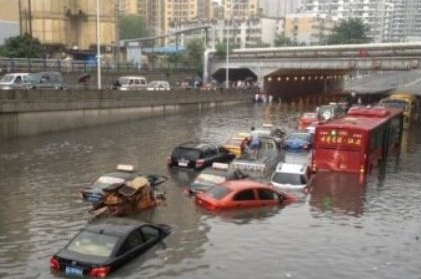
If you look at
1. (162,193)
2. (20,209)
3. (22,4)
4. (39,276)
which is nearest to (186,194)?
(162,193)

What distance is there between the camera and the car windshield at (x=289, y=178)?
28469 mm

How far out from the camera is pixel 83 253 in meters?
16.6

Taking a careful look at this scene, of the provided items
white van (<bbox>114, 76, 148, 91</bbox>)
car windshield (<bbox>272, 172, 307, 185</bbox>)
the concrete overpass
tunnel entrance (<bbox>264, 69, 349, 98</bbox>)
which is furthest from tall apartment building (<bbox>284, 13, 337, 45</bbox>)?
car windshield (<bbox>272, 172, 307, 185</bbox>)

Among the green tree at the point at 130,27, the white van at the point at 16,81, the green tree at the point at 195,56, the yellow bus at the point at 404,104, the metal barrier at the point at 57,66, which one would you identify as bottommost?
the yellow bus at the point at 404,104

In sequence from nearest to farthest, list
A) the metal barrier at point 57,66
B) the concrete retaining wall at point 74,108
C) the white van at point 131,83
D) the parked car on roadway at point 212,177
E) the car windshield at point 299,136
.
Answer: the parked car on roadway at point 212,177 → the car windshield at point 299,136 → the concrete retaining wall at point 74,108 → the metal barrier at point 57,66 → the white van at point 131,83

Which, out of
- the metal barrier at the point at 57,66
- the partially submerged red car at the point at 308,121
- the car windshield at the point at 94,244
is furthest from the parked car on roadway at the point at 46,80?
the car windshield at the point at 94,244

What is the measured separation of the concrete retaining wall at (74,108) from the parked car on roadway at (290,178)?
70.5 feet

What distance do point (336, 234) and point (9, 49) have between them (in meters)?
55.0

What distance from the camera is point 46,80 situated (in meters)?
53.5

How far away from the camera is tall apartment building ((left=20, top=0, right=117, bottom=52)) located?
80.4 m

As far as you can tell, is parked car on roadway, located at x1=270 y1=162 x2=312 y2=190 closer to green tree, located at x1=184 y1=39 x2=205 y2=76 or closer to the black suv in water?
the black suv in water

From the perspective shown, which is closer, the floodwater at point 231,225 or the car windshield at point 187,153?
the floodwater at point 231,225

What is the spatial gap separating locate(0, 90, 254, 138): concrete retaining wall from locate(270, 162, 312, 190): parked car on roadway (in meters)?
21.5

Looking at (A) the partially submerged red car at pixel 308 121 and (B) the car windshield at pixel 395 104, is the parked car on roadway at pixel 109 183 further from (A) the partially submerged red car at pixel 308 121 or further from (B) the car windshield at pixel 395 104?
(B) the car windshield at pixel 395 104
